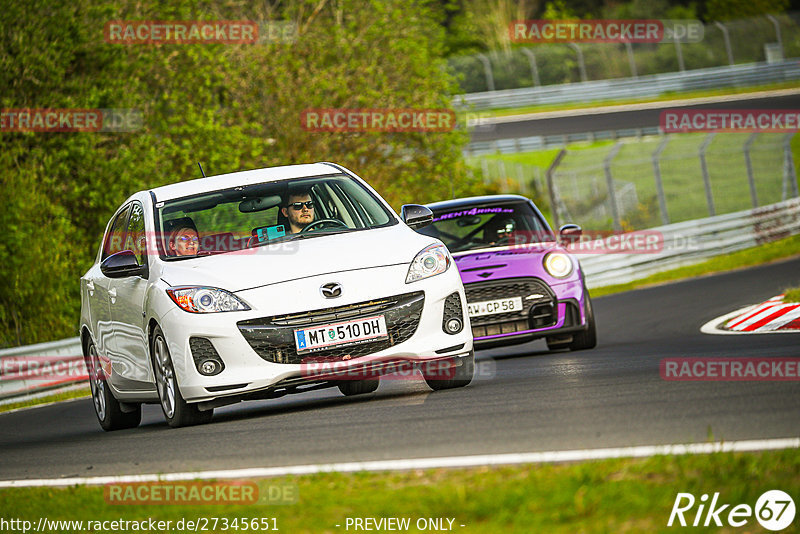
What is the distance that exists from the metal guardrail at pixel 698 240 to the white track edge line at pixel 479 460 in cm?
1671

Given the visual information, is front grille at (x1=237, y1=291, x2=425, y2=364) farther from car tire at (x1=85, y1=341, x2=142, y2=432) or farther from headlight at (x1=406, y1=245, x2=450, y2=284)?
car tire at (x1=85, y1=341, x2=142, y2=432)

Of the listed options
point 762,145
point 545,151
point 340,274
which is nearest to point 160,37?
point 762,145

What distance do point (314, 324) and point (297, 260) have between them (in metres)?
0.49

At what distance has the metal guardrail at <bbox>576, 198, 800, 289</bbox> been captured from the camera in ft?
75.2

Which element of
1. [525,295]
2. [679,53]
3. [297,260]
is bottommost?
[525,295]

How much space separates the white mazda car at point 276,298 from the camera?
784 centimetres

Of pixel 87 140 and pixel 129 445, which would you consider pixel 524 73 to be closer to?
pixel 87 140

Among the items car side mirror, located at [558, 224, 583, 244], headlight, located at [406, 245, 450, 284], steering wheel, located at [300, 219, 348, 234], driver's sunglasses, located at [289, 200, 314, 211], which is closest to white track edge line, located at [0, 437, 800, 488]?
headlight, located at [406, 245, 450, 284]

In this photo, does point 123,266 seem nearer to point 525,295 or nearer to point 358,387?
point 358,387

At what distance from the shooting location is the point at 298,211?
357 inches
